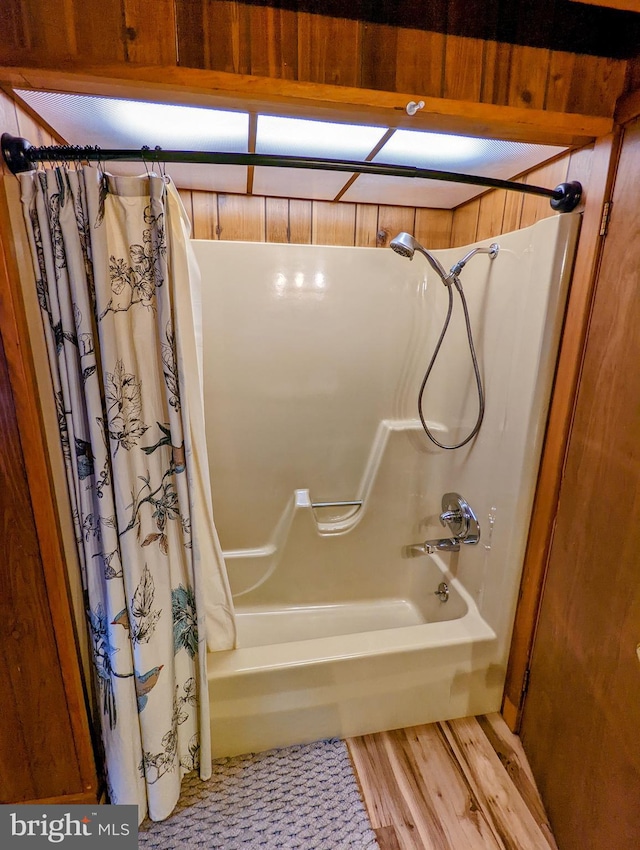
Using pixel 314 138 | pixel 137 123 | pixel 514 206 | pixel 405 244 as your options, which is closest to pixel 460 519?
pixel 405 244

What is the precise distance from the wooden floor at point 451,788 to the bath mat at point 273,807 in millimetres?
68

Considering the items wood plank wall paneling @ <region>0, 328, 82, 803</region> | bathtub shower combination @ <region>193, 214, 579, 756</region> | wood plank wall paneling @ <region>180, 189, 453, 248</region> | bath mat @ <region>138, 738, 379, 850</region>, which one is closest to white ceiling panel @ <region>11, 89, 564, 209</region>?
wood plank wall paneling @ <region>180, 189, 453, 248</region>

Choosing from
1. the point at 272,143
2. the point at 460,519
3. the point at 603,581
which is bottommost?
the point at 460,519

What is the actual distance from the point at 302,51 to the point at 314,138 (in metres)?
0.35

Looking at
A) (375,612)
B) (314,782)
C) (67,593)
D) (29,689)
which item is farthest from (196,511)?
(375,612)

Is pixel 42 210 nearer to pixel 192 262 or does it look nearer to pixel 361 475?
pixel 192 262

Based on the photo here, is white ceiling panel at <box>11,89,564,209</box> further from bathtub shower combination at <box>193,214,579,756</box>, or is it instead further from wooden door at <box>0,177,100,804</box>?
wooden door at <box>0,177,100,804</box>

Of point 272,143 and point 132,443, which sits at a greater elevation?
point 272,143

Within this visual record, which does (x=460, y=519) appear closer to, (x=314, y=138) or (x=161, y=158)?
(x=314, y=138)

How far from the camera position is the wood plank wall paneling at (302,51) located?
839 millimetres

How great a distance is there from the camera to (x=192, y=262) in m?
1.17

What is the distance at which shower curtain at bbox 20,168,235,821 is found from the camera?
37.8 inches

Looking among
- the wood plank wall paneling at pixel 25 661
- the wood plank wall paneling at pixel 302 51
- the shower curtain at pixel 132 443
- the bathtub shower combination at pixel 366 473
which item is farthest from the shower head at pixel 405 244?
the wood plank wall paneling at pixel 25 661

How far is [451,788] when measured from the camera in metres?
1.35
